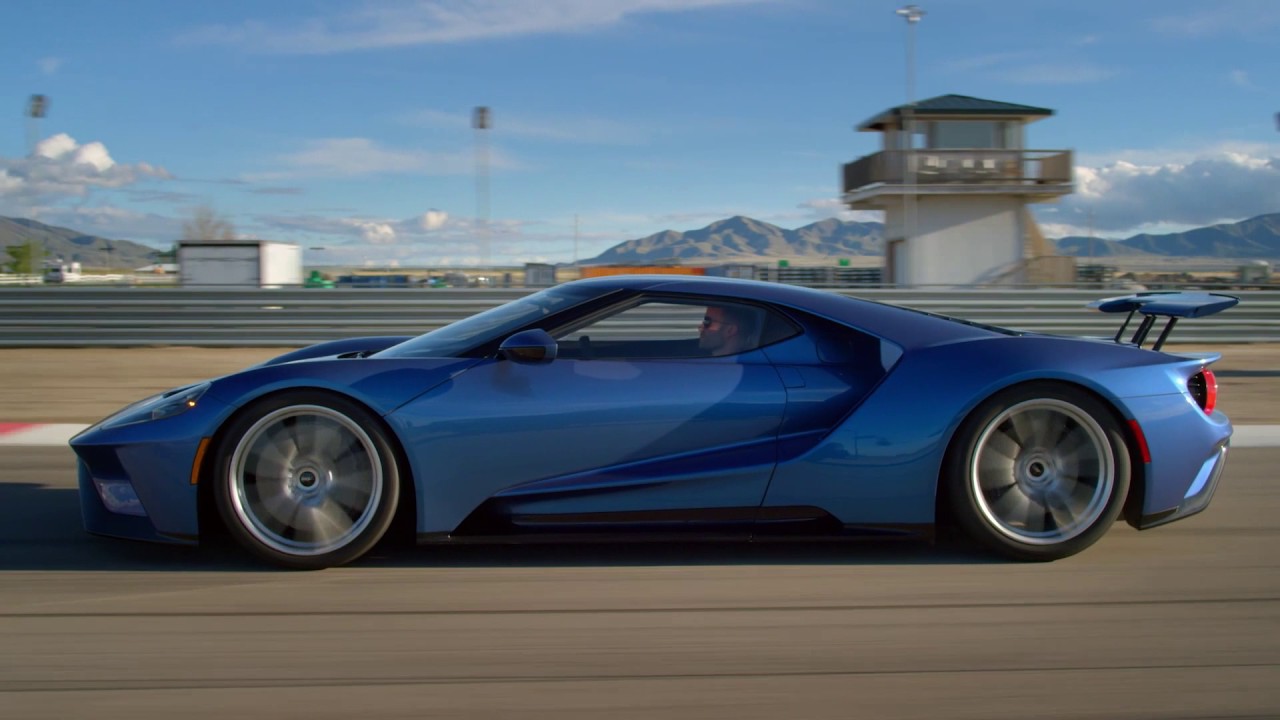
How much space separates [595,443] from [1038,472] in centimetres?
172

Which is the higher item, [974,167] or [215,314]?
[974,167]

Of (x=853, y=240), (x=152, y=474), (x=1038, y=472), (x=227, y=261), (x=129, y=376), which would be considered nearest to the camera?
(x=152, y=474)

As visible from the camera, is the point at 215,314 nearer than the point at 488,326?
No

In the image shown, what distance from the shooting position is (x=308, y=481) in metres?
4.00

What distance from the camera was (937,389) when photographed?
4.09 m

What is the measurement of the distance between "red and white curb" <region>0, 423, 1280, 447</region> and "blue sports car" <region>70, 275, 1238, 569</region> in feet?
11.5

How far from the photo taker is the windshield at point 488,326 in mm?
4168

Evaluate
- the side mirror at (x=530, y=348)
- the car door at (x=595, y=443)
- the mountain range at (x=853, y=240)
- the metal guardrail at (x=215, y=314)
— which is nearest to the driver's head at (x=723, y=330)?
the car door at (x=595, y=443)

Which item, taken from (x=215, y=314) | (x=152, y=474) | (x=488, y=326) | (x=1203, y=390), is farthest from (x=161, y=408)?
(x=215, y=314)

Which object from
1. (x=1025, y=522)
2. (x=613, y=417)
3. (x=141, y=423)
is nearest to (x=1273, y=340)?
(x=1025, y=522)

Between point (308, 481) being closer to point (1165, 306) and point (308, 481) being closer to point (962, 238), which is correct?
point (1165, 306)

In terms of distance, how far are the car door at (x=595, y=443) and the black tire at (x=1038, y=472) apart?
0.78 m

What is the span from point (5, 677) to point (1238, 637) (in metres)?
3.62

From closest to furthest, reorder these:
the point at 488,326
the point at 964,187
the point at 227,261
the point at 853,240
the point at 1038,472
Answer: the point at 1038,472 < the point at 488,326 < the point at 227,261 < the point at 964,187 < the point at 853,240
